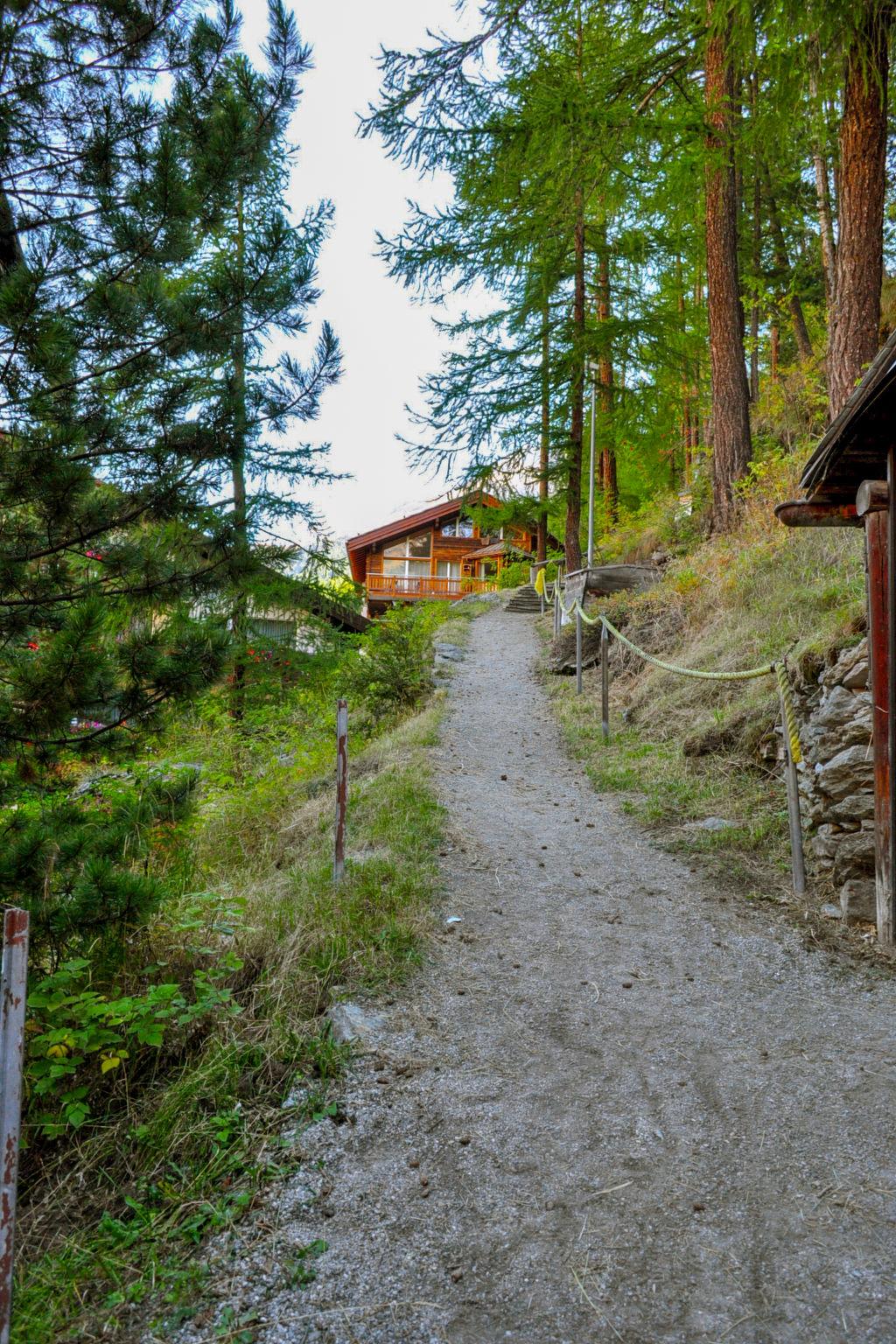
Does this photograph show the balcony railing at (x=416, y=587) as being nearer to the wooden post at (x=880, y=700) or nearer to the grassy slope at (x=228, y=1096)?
the grassy slope at (x=228, y=1096)

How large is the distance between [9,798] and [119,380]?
2172 mm

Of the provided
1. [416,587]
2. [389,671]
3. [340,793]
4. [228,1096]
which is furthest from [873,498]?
[416,587]

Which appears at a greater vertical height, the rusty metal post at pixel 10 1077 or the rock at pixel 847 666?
the rock at pixel 847 666

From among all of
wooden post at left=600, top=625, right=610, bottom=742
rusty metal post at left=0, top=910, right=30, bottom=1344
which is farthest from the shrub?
rusty metal post at left=0, top=910, right=30, bottom=1344

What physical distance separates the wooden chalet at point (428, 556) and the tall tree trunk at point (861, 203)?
26305mm

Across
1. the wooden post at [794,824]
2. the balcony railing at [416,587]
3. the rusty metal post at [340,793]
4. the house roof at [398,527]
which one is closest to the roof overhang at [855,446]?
the wooden post at [794,824]

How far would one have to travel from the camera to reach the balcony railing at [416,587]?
3578 centimetres

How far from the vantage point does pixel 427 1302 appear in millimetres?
→ 2174

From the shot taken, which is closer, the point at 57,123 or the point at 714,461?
the point at 57,123

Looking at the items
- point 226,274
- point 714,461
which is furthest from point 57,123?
point 714,461

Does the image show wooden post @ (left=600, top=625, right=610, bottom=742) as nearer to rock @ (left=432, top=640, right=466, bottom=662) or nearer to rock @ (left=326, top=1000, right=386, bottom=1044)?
rock @ (left=326, top=1000, right=386, bottom=1044)

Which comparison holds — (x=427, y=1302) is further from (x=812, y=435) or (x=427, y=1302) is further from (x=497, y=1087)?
(x=812, y=435)

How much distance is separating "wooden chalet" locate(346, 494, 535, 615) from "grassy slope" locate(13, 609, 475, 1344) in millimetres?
30326

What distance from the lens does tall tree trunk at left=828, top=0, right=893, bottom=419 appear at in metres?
6.66
